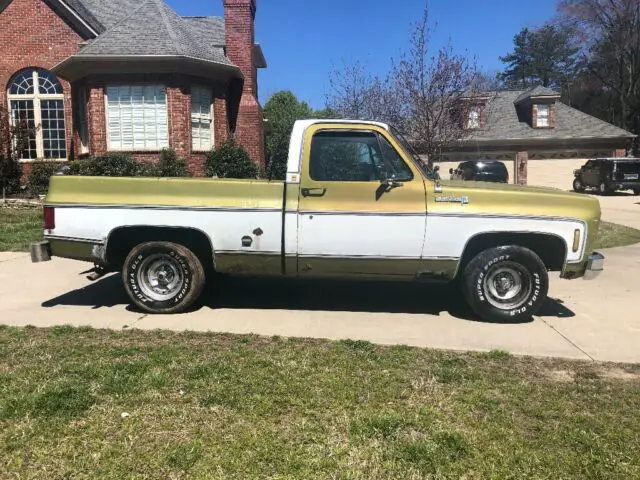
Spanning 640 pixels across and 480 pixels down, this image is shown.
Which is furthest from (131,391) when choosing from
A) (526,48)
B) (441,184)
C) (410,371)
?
(526,48)

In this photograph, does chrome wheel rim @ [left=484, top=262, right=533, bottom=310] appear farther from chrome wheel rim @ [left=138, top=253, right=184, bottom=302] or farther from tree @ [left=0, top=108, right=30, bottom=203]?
tree @ [left=0, top=108, right=30, bottom=203]

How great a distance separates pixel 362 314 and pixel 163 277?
7.38ft

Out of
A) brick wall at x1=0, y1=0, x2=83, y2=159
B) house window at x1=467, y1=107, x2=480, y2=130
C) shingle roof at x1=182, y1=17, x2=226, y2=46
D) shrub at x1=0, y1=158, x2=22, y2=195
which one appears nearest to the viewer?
house window at x1=467, y1=107, x2=480, y2=130

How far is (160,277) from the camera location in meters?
6.21

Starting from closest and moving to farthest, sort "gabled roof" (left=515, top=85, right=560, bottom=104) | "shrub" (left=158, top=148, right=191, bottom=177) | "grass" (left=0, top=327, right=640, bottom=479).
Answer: "grass" (left=0, top=327, right=640, bottom=479), "shrub" (left=158, top=148, right=191, bottom=177), "gabled roof" (left=515, top=85, right=560, bottom=104)

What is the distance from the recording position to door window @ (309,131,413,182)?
5824 mm

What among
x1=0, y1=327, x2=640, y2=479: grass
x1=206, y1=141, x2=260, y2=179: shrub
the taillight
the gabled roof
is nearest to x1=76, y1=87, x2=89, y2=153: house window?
x1=206, y1=141, x2=260, y2=179: shrub

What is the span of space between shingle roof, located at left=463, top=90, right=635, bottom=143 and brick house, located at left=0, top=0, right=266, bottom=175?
54.0ft

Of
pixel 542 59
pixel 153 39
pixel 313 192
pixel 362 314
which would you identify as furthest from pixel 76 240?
pixel 542 59

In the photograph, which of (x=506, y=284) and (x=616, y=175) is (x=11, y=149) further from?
(x=616, y=175)

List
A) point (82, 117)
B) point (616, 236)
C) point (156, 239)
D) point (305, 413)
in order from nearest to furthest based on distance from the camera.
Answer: point (305, 413)
point (156, 239)
point (616, 236)
point (82, 117)

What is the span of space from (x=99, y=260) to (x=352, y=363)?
3.10 m

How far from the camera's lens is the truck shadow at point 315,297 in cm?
649

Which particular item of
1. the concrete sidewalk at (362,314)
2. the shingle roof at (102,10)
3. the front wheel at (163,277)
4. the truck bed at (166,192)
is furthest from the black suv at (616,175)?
the front wheel at (163,277)
